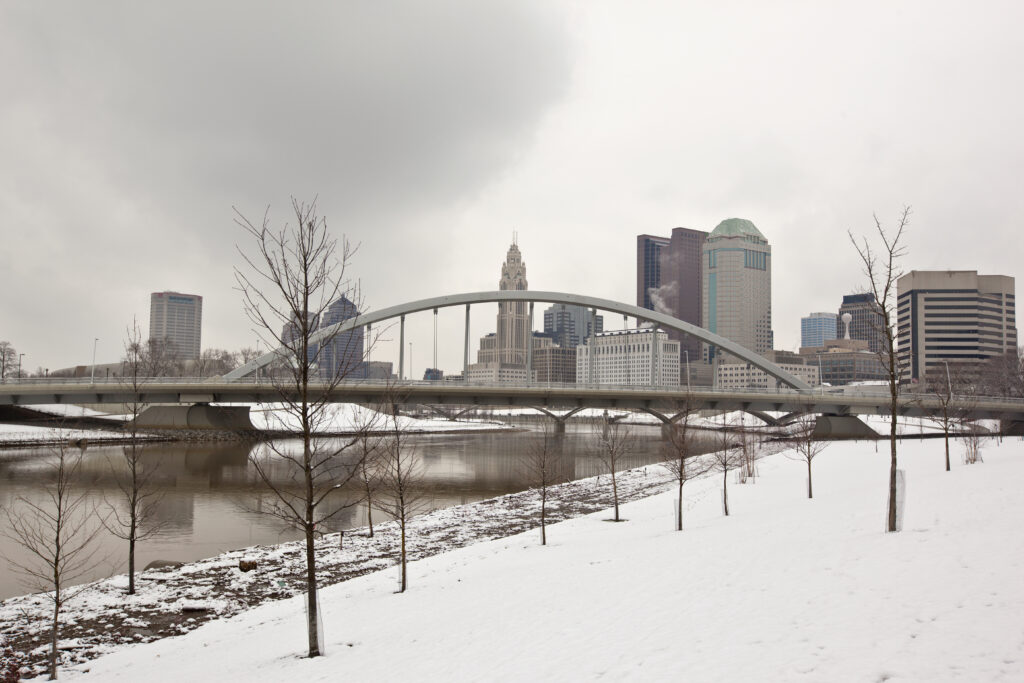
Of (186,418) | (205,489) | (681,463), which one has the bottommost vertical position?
(205,489)

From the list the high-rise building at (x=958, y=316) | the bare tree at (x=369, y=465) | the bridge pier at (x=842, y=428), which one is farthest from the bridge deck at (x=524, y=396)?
the high-rise building at (x=958, y=316)

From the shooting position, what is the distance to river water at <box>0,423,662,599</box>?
57.7ft

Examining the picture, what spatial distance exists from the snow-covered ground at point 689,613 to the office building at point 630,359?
476ft

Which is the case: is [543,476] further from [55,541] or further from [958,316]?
[958,316]

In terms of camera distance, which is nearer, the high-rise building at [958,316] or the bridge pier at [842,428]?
the bridge pier at [842,428]

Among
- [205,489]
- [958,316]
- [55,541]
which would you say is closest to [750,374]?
[958,316]

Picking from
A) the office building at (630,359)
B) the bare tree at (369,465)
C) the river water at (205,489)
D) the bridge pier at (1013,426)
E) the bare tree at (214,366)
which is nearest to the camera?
the bare tree at (369,465)

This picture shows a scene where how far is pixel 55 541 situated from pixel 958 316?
19369 centimetres

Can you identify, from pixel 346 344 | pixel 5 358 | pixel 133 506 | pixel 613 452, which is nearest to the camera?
pixel 133 506

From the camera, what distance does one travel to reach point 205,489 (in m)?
29.2

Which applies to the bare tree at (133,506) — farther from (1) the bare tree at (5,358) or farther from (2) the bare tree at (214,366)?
(2) the bare tree at (214,366)

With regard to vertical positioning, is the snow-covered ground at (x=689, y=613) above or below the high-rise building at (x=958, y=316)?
below

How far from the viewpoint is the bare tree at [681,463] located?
17.4 m

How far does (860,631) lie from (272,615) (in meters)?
9.69
